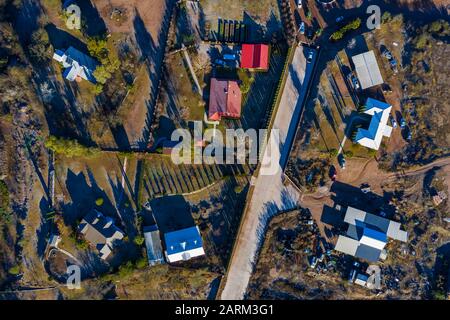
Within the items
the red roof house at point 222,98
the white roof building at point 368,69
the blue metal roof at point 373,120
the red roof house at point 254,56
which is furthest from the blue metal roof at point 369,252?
the red roof house at point 254,56

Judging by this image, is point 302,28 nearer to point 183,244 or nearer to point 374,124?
point 374,124

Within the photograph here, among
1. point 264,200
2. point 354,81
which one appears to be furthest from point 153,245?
point 354,81

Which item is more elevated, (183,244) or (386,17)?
(386,17)

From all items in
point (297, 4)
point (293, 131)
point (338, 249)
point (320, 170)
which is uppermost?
Answer: point (297, 4)

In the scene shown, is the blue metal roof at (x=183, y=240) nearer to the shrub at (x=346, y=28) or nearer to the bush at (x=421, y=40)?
the shrub at (x=346, y=28)

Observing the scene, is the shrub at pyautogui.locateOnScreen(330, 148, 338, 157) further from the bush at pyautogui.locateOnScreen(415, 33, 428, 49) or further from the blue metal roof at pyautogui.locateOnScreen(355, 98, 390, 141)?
the bush at pyautogui.locateOnScreen(415, 33, 428, 49)
